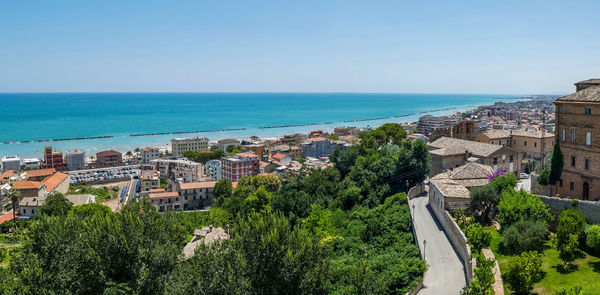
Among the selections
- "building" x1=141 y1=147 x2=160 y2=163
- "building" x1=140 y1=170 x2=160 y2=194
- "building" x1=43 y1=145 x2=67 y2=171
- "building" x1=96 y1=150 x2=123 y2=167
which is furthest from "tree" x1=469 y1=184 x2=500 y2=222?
"building" x1=43 y1=145 x2=67 y2=171

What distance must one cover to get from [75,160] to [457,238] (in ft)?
264

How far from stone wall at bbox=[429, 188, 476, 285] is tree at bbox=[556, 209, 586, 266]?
3307mm

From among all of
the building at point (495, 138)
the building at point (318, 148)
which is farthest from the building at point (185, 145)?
the building at point (495, 138)

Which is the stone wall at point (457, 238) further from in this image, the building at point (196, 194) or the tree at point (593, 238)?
the building at point (196, 194)

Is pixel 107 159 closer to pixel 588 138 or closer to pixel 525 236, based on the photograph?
pixel 588 138

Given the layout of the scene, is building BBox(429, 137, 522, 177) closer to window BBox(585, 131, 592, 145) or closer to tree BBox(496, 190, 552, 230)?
window BBox(585, 131, 592, 145)

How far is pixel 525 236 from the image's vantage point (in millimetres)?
17109

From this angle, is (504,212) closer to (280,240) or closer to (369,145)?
(280,240)

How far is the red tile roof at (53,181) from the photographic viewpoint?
58.4m

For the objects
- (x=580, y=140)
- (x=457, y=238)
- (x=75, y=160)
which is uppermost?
(x=580, y=140)

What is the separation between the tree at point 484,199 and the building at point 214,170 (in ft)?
175

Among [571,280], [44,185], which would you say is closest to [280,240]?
[571,280]

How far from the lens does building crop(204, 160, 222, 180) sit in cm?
7156

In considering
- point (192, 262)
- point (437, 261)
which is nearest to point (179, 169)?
point (192, 262)
